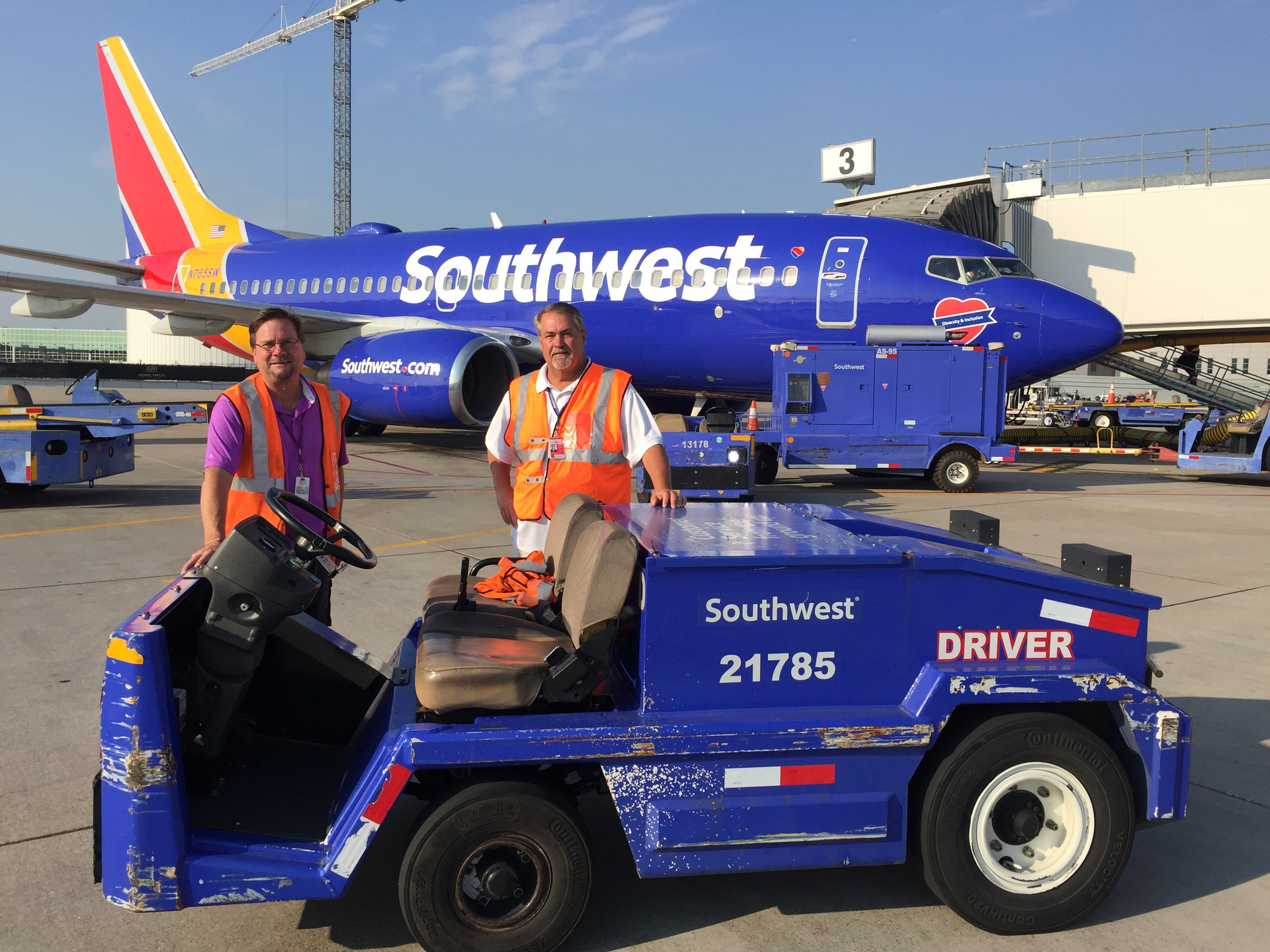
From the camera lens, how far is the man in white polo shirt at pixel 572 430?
3955mm

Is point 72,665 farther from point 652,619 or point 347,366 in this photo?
point 347,366

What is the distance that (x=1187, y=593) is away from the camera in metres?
6.80

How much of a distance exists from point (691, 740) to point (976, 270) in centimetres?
1180

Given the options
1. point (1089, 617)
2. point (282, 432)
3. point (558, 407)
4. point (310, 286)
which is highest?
point (310, 286)

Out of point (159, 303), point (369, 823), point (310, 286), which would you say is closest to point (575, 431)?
point (369, 823)

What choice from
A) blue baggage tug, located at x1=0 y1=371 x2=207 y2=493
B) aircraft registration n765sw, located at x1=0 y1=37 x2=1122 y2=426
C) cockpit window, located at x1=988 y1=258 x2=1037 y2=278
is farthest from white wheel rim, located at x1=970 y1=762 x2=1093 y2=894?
cockpit window, located at x1=988 y1=258 x2=1037 y2=278

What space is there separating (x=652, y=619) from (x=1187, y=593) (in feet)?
18.8

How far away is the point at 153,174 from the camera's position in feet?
73.4

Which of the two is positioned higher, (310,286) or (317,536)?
(310,286)

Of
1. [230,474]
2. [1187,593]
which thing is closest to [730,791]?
[230,474]

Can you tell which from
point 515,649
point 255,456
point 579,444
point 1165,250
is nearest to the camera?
point 515,649

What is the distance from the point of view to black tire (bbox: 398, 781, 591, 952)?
8.26ft

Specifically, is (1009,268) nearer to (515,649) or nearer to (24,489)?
(515,649)

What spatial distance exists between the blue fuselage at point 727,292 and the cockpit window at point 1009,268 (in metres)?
0.14
